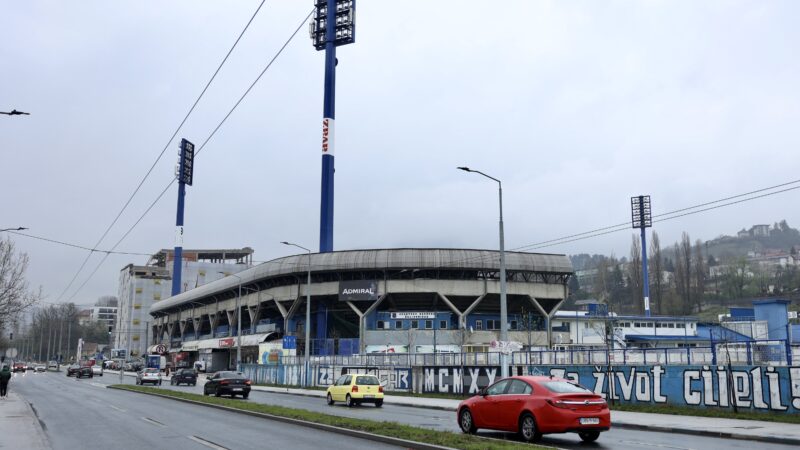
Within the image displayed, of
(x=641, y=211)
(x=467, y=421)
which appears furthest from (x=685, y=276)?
(x=467, y=421)

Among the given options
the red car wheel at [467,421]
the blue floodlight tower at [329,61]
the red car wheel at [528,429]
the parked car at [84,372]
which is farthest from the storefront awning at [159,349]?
the red car wheel at [528,429]

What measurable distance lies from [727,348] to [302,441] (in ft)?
52.6

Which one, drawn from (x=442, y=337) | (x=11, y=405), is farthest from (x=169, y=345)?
(x=11, y=405)

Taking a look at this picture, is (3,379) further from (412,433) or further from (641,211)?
(641,211)

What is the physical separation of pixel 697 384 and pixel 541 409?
13.2 metres

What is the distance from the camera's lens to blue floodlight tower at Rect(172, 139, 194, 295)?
131 meters

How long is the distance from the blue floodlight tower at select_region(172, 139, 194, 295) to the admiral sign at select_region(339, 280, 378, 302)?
5998cm

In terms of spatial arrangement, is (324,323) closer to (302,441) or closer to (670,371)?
(670,371)

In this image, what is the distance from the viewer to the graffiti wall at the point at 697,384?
72.1 ft

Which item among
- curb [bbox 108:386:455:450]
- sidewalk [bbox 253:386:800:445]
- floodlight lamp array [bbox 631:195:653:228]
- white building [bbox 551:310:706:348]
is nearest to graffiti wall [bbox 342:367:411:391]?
curb [bbox 108:386:455:450]

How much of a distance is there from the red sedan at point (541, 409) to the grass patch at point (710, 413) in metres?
9.10

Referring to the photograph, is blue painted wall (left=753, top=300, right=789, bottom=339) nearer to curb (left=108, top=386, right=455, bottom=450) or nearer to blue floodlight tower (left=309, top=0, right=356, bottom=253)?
blue floodlight tower (left=309, top=0, right=356, bottom=253)

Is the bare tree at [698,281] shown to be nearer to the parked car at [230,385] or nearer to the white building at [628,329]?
the white building at [628,329]

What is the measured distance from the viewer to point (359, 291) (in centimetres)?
7956
